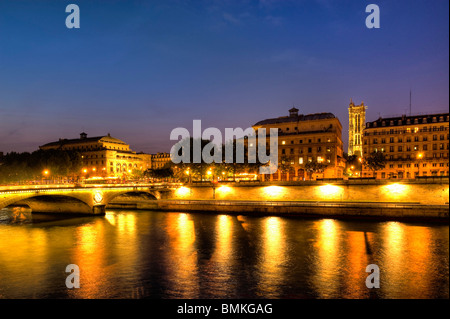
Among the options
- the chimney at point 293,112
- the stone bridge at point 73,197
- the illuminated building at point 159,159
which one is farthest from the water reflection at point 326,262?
the illuminated building at point 159,159

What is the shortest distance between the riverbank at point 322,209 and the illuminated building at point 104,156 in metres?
79.1

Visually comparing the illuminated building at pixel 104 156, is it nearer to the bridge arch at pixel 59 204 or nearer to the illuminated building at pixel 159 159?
the illuminated building at pixel 159 159

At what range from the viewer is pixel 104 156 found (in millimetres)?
140750

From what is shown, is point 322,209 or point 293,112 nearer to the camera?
point 322,209

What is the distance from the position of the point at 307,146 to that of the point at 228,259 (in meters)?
68.0

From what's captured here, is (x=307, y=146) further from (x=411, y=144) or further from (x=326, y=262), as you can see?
(x=326, y=262)

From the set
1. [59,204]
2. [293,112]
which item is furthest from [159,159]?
[59,204]

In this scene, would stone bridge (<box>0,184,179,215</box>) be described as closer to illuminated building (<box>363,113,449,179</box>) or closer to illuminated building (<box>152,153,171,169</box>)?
illuminated building (<box>363,113,449,179</box>)

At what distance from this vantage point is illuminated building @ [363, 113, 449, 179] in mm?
82250

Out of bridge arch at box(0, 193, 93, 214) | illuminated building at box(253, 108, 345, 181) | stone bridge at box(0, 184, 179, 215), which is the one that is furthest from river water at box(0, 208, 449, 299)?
illuminated building at box(253, 108, 345, 181)

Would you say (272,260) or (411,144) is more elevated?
(411,144)

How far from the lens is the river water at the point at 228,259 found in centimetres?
2241

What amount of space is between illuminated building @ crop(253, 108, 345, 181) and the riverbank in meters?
31.2
